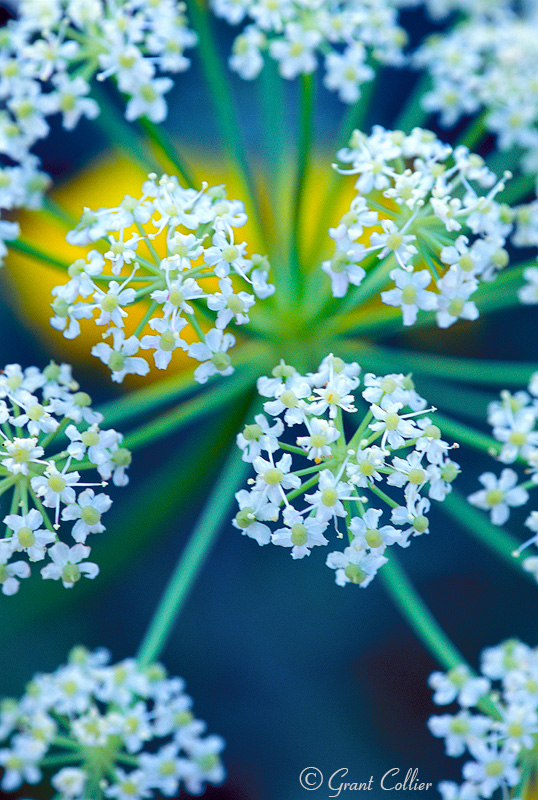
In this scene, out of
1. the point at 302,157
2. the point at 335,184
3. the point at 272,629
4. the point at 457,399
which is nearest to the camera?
the point at 302,157

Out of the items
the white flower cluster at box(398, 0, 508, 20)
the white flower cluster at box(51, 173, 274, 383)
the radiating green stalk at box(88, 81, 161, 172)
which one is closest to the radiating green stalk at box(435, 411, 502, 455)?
the white flower cluster at box(51, 173, 274, 383)

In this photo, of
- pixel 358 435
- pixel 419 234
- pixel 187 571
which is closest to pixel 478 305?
pixel 419 234

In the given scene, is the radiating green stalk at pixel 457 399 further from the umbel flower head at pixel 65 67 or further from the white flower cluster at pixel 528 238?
the umbel flower head at pixel 65 67

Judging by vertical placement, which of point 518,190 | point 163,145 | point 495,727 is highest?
point 163,145

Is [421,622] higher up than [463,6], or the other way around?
[463,6]

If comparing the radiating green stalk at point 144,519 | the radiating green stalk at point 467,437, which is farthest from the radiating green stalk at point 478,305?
the radiating green stalk at point 144,519

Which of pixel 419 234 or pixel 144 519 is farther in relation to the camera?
pixel 144 519

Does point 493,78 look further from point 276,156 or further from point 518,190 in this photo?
point 276,156
